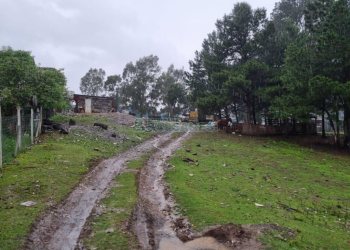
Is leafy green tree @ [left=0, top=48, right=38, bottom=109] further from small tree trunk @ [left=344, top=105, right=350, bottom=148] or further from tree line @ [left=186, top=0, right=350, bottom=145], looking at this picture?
small tree trunk @ [left=344, top=105, right=350, bottom=148]

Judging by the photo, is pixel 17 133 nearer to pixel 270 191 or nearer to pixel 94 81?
pixel 270 191

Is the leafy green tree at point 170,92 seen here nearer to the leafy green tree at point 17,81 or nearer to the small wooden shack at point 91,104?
the small wooden shack at point 91,104

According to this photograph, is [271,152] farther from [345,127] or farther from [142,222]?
[142,222]

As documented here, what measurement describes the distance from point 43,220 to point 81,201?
9.26ft

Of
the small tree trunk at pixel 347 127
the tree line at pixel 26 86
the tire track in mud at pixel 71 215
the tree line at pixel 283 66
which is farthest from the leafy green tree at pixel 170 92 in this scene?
the tire track in mud at pixel 71 215

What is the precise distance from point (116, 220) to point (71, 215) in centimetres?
169

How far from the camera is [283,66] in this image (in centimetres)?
5022

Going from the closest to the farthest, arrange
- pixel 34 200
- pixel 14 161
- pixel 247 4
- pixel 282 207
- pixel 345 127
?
pixel 34 200
pixel 282 207
pixel 14 161
pixel 345 127
pixel 247 4

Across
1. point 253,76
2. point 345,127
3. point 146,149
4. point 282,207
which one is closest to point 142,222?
point 282,207

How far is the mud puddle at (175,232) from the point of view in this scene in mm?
12398

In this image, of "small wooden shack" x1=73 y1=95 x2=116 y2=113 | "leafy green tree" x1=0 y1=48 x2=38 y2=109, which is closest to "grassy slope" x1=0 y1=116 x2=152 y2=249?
"leafy green tree" x1=0 y1=48 x2=38 y2=109

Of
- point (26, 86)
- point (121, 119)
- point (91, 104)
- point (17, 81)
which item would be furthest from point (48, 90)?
point (91, 104)

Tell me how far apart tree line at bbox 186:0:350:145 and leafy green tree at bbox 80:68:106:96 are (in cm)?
7453

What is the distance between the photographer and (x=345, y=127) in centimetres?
4484
